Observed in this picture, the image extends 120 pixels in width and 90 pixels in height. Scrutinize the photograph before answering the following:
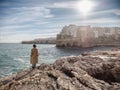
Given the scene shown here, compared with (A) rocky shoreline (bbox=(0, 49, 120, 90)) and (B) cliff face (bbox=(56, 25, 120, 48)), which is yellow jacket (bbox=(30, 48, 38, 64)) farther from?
(B) cliff face (bbox=(56, 25, 120, 48))

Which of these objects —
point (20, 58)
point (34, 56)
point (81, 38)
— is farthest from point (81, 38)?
point (34, 56)

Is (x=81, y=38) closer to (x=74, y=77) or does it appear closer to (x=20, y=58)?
(x=20, y=58)

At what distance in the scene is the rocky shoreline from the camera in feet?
34.1

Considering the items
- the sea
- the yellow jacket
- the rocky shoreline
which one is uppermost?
the yellow jacket

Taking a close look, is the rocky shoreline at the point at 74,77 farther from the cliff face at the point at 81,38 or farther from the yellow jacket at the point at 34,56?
the cliff face at the point at 81,38

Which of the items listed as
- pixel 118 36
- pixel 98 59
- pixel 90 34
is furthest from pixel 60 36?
pixel 98 59

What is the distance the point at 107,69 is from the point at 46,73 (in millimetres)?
4131

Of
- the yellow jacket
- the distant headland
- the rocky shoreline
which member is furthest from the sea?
the distant headland

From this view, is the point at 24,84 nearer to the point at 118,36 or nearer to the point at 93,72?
the point at 93,72

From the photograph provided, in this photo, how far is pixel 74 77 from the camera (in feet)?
37.0

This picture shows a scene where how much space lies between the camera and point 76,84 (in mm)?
10562

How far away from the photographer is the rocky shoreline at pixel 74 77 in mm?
10398

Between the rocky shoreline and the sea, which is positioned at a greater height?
the rocky shoreline

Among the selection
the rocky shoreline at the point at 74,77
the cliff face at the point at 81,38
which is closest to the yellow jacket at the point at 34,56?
the rocky shoreline at the point at 74,77
